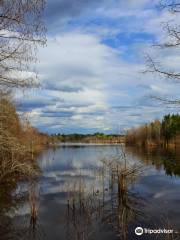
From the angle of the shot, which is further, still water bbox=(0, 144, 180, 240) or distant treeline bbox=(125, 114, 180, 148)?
distant treeline bbox=(125, 114, 180, 148)

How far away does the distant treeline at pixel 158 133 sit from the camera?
295 ft

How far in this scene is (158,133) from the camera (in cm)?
9794

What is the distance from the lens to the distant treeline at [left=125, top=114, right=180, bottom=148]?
89.9m

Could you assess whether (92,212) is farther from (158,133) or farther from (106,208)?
(158,133)

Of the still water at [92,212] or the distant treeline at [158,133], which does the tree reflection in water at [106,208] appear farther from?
the distant treeline at [158,133]

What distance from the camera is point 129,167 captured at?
19.7 meters

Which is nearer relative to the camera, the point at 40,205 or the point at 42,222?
the point at 42,222

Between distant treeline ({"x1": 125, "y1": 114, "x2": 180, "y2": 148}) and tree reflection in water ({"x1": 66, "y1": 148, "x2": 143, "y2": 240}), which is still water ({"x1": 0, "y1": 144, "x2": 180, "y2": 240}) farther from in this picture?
distant treeline ({"x1": 125, "y1": 114, "x2": 180, "y2": 148})

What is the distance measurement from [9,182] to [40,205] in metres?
7.98

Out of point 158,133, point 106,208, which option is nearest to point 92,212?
point 106,208

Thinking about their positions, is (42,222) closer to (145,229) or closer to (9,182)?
(145,229)

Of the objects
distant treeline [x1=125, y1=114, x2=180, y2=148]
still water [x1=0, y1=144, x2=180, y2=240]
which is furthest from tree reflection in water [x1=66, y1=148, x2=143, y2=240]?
distant treeline [x1=125, y1=114, x2=180, y2=148]

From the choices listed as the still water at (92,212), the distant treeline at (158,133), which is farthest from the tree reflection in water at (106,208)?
the distant treeline at (158,133)

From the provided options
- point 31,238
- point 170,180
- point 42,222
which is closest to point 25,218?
point 42,222
